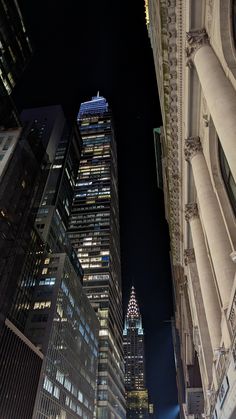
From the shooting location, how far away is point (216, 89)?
13773 millimetres

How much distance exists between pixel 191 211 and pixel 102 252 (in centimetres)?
11312

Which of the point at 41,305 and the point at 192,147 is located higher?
the point at 41,305

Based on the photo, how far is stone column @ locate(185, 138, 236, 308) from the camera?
14.0 metres

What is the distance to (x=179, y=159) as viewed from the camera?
74.7 feet

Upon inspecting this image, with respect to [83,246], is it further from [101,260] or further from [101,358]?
[101,358]

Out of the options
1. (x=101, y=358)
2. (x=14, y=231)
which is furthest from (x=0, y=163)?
(x=101, y=358)

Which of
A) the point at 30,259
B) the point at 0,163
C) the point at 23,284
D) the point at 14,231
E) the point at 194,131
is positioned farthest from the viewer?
the point at 30,259

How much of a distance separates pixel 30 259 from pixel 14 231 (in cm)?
1733

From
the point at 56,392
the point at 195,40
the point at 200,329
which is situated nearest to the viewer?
the point at 195,40

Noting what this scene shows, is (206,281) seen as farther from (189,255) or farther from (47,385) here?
(47,385)

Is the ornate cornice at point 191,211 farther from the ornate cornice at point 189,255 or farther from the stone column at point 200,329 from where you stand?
the stone column at point 200,329

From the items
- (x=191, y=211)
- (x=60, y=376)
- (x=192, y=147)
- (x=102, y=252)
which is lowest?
(x=60, y=376)

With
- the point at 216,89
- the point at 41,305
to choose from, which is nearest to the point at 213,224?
the point at 216,89

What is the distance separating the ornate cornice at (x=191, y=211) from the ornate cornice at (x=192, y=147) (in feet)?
13.7
